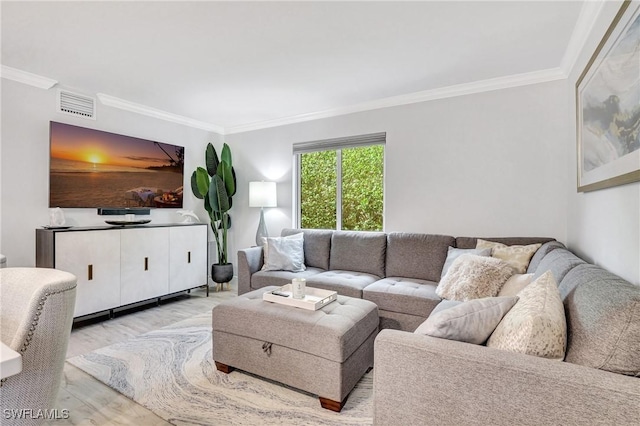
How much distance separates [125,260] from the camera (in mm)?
3248

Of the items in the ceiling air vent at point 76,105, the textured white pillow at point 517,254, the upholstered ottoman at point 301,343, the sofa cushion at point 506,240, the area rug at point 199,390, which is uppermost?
the ceiling air vent at point 76,105

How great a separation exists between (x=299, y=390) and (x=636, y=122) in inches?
86.7

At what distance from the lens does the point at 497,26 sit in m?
2.13

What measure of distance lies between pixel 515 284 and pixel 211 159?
395cm

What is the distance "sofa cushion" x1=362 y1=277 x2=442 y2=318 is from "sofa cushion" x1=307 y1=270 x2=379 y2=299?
0.30 feet

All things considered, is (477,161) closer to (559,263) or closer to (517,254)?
(517,254)

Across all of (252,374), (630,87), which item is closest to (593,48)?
(630,87)

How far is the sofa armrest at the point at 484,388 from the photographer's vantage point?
0.83 m

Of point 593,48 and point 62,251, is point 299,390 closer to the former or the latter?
point 62,251

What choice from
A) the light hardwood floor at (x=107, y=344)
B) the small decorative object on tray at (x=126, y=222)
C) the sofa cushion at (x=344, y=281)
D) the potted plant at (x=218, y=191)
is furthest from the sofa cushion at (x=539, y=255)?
the small decorative object on tray at (x=126, y=222)

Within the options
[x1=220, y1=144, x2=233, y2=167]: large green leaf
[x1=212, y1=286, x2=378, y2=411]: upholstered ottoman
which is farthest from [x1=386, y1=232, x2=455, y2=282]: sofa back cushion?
[x1=220, y1=144, x2=233, y2=167]: large green leaf

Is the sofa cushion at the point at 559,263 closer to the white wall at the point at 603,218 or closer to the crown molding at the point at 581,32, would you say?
the white wall at the point at 603,218

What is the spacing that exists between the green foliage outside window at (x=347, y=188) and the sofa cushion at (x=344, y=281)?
2.80 feet

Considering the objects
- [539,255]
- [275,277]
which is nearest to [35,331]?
[275,277]
